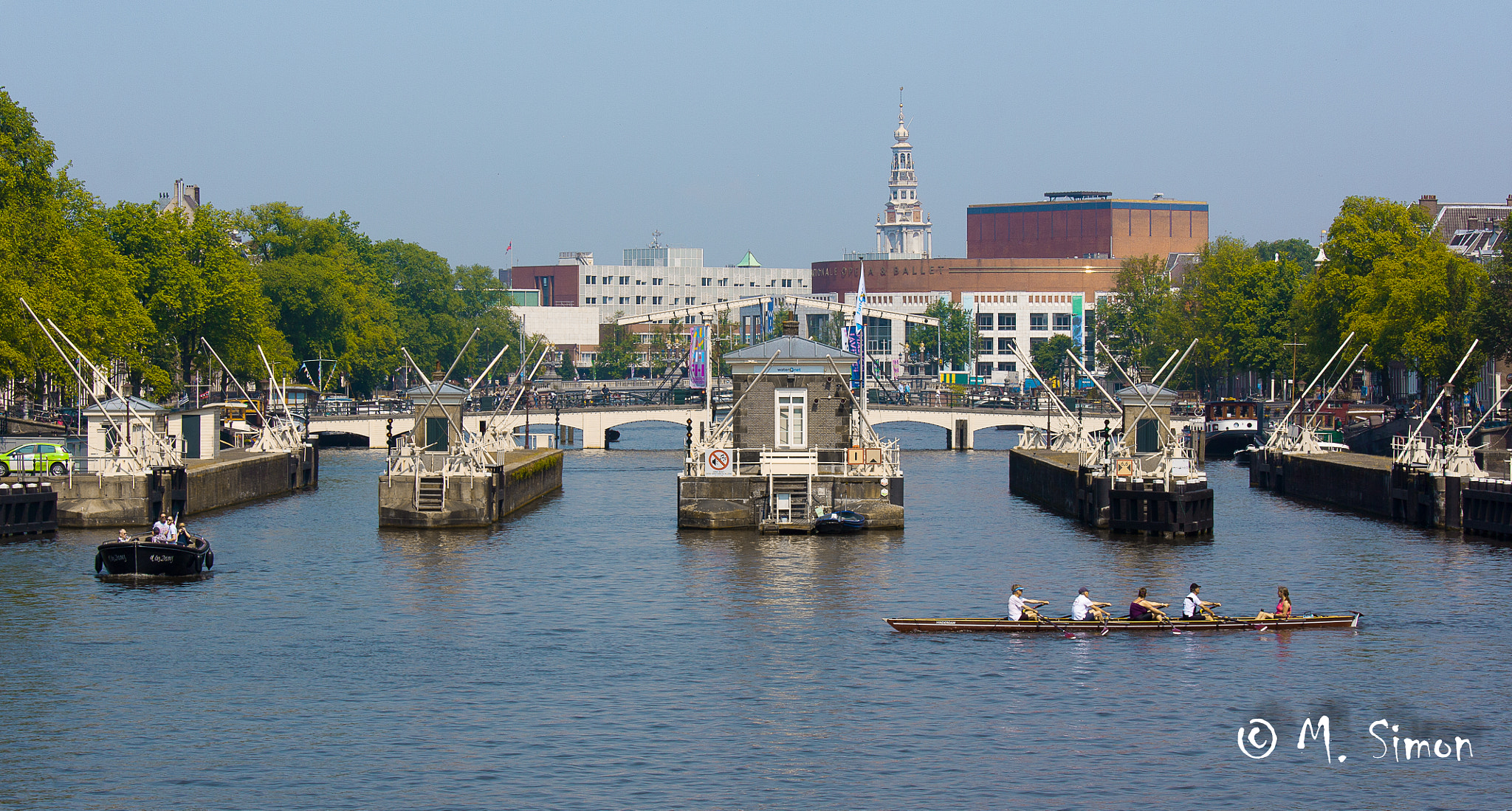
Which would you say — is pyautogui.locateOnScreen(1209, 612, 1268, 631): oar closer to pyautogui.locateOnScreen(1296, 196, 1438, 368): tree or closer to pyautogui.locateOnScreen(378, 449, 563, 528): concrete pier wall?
pyautogui.locateOnScreen(378, 449, 563, 528): concrete pier wall

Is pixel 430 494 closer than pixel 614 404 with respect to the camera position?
Yes

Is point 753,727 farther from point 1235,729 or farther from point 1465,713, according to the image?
point 1465,713

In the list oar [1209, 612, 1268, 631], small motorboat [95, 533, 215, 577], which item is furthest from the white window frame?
oar [1209, 612, 1268, 631]

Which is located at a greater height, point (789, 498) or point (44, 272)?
point (44, 272)

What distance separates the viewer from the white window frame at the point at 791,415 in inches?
2972

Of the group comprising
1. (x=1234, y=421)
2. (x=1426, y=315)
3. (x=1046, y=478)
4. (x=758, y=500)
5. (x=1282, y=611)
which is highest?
(x=1426, y=315)

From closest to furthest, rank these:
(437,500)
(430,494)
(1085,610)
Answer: (1085,610) → (430,494) → (437,500)

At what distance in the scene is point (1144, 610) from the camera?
5094cm

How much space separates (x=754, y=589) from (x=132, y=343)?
2478 inches

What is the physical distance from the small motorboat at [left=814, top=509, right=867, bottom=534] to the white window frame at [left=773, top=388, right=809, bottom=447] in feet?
15.3

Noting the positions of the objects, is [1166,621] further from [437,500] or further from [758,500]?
[437,500]

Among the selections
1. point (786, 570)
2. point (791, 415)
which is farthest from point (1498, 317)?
point (786, 570)

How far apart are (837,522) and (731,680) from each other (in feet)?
86.6
